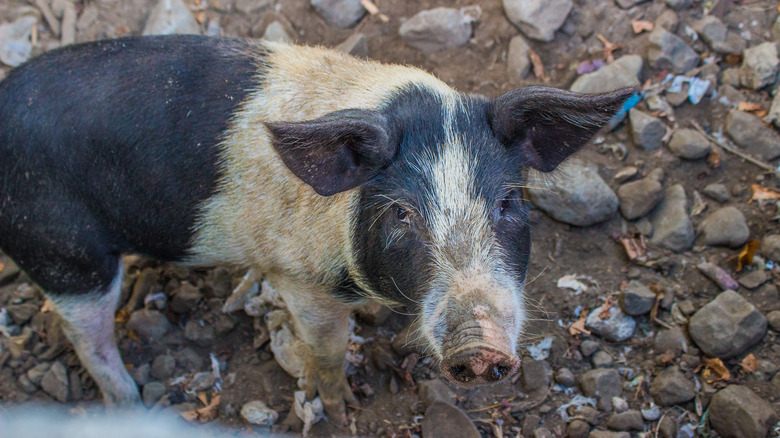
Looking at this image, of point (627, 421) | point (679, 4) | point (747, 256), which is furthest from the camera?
point (679, 4)

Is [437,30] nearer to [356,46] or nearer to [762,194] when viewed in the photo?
[356,46]

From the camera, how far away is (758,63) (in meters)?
5.09

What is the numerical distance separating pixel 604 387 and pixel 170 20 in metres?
4.72

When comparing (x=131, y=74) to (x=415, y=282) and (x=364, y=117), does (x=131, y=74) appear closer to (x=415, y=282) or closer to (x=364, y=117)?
(x=364, y=117)

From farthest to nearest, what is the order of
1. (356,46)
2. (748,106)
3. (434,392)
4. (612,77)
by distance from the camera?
1. (356,46)
2. (612,77)
3. (748,106)
4. (434,392)

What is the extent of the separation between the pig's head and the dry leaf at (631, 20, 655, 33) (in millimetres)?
2831

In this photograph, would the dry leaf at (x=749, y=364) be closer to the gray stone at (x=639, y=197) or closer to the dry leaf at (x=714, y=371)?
the dry leaf at (x=714, y=371)

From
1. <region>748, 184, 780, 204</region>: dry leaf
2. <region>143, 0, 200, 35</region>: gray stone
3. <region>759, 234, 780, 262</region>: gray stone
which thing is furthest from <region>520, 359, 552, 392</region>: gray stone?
<region>143, 0, 200, 35</region>: gray stone

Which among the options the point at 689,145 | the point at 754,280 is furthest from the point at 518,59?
the point at 754,280

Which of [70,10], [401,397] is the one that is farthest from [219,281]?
[70,10]

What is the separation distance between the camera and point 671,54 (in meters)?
5.31

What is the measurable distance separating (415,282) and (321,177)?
0.66m

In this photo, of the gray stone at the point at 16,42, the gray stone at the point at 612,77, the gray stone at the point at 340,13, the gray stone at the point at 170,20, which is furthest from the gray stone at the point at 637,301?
the gray stone at the point at 16,42

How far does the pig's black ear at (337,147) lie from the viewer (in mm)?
2742
